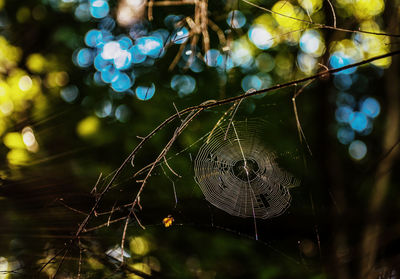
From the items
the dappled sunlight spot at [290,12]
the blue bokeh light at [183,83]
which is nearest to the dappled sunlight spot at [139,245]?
the blue bokeh light at [183,83]

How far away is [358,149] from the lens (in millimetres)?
4922

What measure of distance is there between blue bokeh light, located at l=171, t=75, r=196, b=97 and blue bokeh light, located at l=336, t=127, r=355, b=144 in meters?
2.63

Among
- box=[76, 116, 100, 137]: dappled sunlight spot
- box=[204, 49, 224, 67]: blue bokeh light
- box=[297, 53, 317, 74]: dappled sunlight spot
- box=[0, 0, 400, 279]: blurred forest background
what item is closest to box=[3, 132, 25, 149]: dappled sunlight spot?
box=[0, 0, 400, 279]: blurred forest background

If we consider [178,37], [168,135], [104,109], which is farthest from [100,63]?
[178,37]

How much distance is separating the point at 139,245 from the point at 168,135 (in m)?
1.06

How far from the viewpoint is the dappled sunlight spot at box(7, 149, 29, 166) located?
2635 millimetres

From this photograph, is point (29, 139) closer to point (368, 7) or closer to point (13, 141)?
point (13, 141)

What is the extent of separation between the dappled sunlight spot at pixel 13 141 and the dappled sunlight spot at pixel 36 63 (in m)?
0.89

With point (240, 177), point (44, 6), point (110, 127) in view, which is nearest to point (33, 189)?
point (110, 127)

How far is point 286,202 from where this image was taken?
6.28 feet

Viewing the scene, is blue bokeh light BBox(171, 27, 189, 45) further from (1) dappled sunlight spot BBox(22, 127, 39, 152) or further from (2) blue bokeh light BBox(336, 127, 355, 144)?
(2) blue bokeh light BBox(336, 127, 355, 144)

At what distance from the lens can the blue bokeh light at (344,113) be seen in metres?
4.82

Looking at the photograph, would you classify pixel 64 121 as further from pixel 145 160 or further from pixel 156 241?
pixel 156 241

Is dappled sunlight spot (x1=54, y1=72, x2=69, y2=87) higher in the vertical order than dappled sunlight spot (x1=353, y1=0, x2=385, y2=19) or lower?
lower
